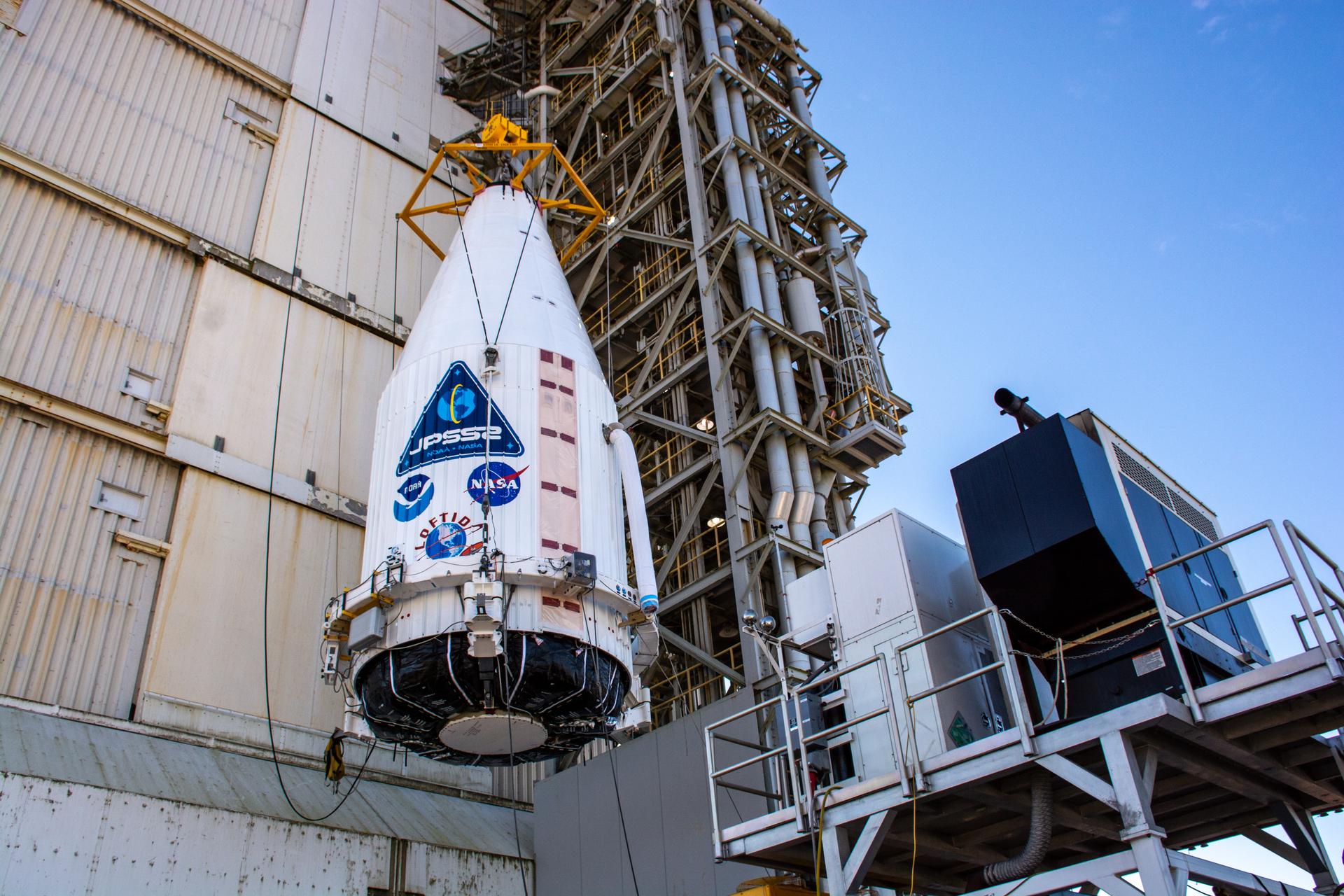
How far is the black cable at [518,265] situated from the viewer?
12500 mm

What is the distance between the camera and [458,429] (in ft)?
37.1

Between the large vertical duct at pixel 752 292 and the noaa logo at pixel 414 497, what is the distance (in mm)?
5542

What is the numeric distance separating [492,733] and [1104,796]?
6.59m

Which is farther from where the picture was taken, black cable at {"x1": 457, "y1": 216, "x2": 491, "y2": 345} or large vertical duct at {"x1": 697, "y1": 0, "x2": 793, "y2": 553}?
large vertical duct at {"x1": 697, "y1": 0, "x2": 793, "y2": 553}

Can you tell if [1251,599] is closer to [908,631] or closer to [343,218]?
[908,631]

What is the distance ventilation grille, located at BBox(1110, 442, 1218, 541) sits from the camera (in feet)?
31.3

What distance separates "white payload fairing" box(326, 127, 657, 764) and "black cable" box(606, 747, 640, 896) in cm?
295

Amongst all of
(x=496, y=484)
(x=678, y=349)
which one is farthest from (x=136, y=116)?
(x=496, y=484)

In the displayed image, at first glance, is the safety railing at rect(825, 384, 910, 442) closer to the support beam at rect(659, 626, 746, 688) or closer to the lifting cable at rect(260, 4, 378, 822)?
the support beam at rect(659, 626, 746, 688)

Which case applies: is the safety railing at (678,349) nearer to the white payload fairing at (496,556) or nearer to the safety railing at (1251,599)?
the white payload fairing at (496,556)

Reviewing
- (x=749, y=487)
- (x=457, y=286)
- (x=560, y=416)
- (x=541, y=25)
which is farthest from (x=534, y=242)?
(x=541, y=25)

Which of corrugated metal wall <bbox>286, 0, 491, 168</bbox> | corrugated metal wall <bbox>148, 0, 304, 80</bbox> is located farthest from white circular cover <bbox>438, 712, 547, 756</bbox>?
corrugated metal wall <bbox>148, 0, 304, 80</bbox>

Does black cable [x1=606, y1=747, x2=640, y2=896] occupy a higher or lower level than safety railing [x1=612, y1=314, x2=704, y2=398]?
lower

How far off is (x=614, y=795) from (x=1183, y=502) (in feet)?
30.0
